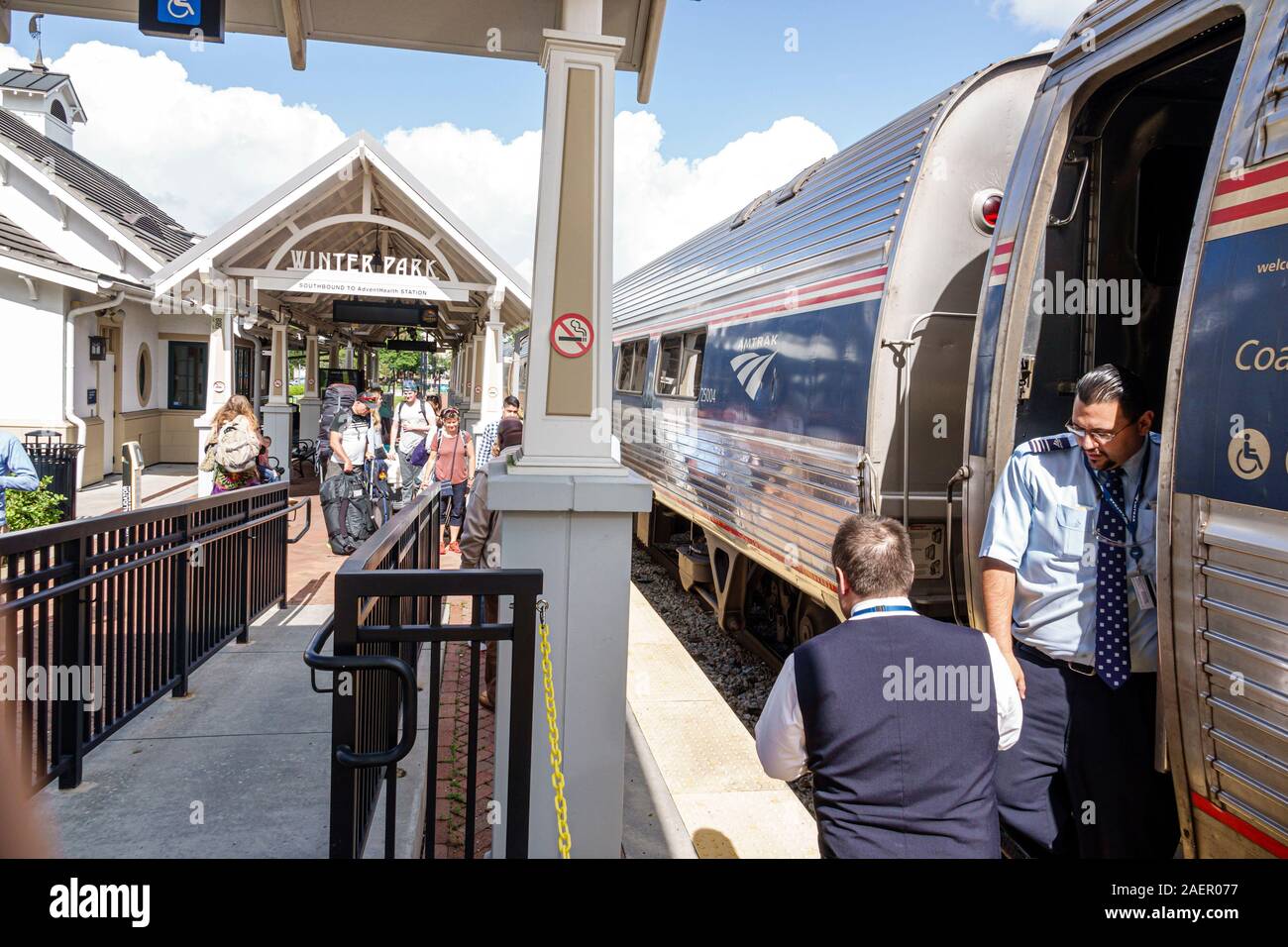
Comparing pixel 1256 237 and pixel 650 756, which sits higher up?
pixel 1256 237

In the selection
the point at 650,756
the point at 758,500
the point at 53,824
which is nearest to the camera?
the point at 53,824

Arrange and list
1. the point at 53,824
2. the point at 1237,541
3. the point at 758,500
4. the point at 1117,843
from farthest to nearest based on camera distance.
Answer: the point at 758,500, the point at 53,824, the point at 1117,843, the point at 1237,541

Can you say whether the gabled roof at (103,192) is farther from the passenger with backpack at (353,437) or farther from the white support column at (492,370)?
the passenger with backpack at (353,437)

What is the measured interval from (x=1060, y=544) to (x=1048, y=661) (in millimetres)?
416

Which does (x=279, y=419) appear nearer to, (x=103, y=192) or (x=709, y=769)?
(x=103, y=192)

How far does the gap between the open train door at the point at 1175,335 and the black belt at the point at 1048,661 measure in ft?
0.90

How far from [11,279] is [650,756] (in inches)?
529

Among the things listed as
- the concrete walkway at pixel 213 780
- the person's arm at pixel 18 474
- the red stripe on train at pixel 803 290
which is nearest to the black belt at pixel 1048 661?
the red stripe on train at pixel 803 290

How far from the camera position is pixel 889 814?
220 cm

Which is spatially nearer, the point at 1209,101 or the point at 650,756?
the point at 1209,101

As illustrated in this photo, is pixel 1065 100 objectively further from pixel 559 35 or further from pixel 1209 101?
pixel 559 35

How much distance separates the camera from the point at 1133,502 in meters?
3.03

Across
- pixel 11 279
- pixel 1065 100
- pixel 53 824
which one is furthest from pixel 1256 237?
pixel 11 279

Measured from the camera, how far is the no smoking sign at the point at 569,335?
3.44m
